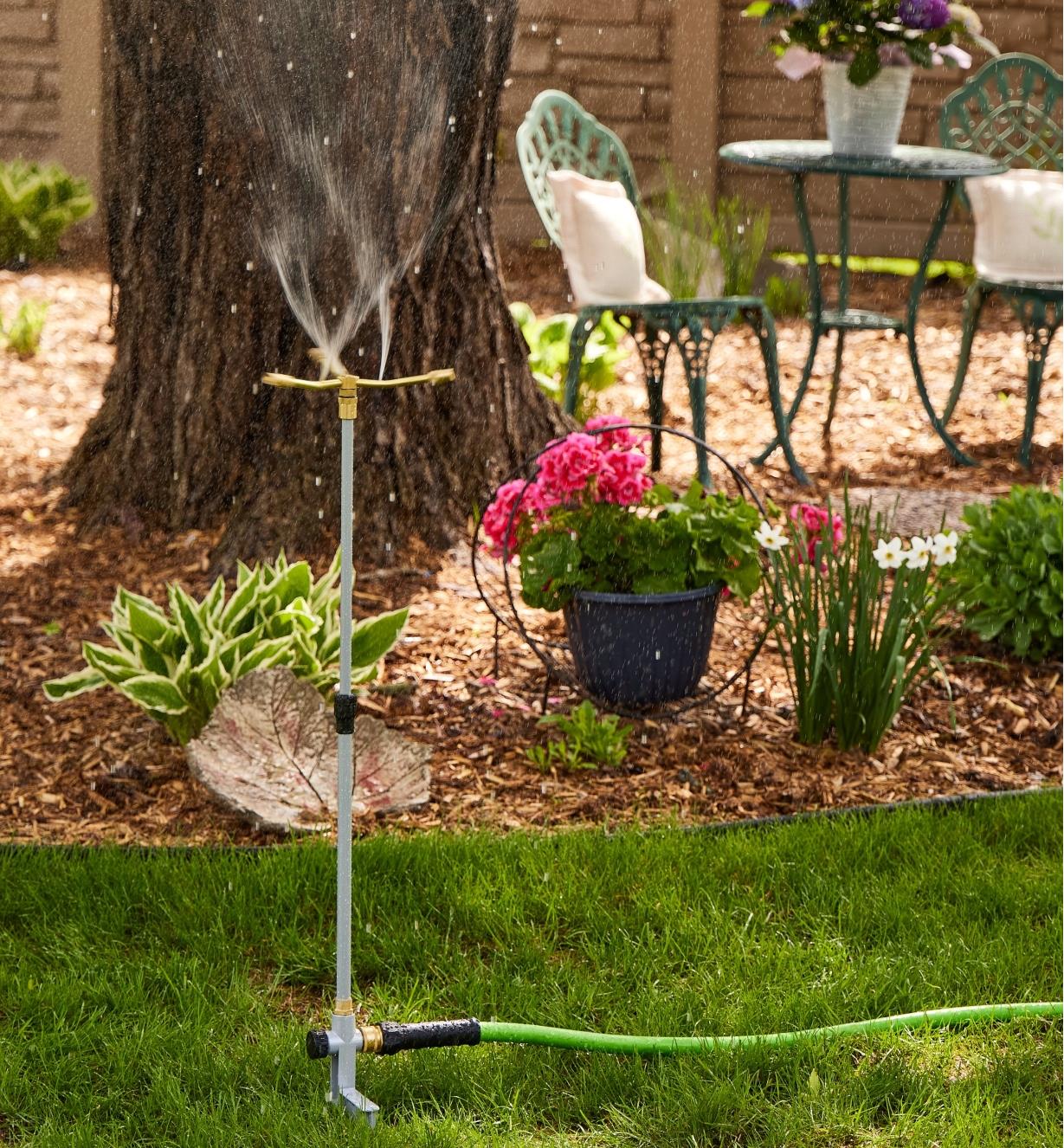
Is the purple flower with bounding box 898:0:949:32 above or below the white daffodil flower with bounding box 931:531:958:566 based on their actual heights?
above

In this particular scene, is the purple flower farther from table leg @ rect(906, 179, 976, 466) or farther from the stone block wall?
the stone block wall

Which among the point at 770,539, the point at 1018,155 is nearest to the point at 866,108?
the point at 1018,155

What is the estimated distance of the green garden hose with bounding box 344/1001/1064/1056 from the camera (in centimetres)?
180

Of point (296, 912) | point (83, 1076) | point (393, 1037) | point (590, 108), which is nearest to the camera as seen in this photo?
point (393, 1037)

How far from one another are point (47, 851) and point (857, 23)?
3601 millimetres

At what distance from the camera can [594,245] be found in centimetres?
473

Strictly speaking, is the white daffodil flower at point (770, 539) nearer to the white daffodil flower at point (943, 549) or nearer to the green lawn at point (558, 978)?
the white daffodil flower at point (943, 549)

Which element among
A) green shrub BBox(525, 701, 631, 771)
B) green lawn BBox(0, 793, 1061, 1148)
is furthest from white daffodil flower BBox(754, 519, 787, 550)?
green lawn BBox(0, 793, 1061, 1148)

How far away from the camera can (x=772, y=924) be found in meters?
2.33

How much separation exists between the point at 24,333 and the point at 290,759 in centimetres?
389

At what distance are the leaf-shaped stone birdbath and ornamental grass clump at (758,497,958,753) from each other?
0.77 metres

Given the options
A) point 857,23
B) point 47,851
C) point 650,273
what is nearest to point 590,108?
point 650,273

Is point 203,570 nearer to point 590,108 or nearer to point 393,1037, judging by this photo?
point 393,1037

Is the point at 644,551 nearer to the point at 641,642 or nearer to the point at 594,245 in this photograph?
the point at 641,642
